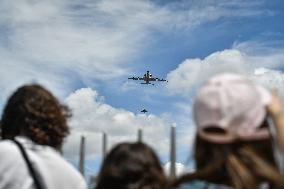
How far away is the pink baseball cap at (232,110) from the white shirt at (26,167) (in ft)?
6.11

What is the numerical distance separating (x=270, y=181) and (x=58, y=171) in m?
2.22

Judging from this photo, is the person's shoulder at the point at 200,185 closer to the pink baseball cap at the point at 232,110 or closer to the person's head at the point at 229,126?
the person's head at the point at 229,126

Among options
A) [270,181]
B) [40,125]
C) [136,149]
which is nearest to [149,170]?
[136,149]

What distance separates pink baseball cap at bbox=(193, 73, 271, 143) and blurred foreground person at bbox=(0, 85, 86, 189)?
1873mm

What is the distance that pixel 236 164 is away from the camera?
213 centimetres

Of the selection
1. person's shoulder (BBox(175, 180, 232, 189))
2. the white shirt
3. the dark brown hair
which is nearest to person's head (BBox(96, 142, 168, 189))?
person's shoulder (BBox(175, 180, 232, 189))

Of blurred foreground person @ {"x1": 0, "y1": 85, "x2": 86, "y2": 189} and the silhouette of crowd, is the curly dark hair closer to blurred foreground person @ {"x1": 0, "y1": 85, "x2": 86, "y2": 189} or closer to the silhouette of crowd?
blurred foreground person @ {"x1": 0, "y1": 85, "x2": 86, "y2": 189}

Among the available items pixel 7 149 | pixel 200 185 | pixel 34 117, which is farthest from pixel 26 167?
pixel 200 185

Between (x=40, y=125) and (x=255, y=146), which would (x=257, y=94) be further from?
(x=40, y=125)

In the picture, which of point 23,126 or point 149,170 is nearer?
point 149,170

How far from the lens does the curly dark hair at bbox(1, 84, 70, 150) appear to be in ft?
13.4

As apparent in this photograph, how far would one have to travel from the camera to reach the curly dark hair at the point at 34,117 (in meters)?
4.10

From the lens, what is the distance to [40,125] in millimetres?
4129

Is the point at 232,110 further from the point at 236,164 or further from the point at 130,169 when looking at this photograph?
the point at 130,169
